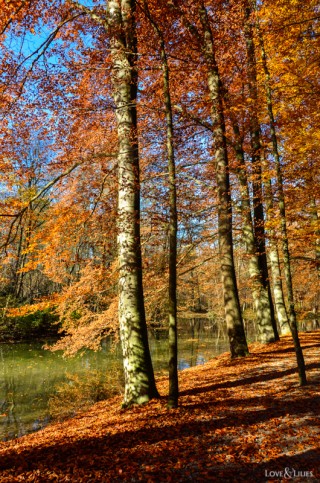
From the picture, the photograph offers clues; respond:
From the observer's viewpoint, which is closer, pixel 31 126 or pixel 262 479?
pixel 262 479

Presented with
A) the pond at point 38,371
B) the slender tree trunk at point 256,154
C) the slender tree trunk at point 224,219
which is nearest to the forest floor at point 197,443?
the slender tree trunk at point 224,219

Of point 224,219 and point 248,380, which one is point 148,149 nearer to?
point 224,219

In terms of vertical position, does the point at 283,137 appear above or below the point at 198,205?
above

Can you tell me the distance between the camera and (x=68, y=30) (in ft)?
31.2

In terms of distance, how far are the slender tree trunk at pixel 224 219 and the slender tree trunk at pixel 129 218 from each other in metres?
3.68

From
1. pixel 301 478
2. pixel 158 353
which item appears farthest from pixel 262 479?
pixel 158 353

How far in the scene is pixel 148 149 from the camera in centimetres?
1300

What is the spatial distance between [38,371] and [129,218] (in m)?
12.2

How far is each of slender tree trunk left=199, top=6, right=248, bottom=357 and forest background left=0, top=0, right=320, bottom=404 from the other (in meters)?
0.04

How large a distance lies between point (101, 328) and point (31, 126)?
6.79 meters

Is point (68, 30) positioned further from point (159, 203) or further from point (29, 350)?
point (29, 350)

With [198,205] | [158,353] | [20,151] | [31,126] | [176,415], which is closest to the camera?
[176,415]

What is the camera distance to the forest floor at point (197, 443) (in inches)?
143

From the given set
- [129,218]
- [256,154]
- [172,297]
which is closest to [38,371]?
[129,218]
